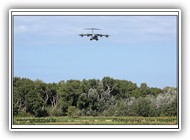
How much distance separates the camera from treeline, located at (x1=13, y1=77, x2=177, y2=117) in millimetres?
13047

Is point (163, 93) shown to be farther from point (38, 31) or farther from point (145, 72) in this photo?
point (38, 31)

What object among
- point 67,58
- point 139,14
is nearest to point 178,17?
point 139,14

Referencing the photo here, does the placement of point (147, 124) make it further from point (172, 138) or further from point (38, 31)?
point (38, 31)

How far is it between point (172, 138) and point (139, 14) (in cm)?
129

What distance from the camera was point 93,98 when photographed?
13.1 metres

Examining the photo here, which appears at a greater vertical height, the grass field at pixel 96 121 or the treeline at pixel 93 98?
the treeline at pixel 93 98

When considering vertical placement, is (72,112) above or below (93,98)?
below

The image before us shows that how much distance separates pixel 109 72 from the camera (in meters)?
13.0

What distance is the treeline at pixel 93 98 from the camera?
1305 cm

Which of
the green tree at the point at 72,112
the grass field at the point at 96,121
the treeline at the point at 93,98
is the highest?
the treeline at the point at 93,98

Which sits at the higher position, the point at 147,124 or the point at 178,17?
the point at 178,17

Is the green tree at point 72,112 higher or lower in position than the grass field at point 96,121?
higher

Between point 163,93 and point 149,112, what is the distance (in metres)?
0.24

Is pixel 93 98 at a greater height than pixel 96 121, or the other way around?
pixel 93 98
